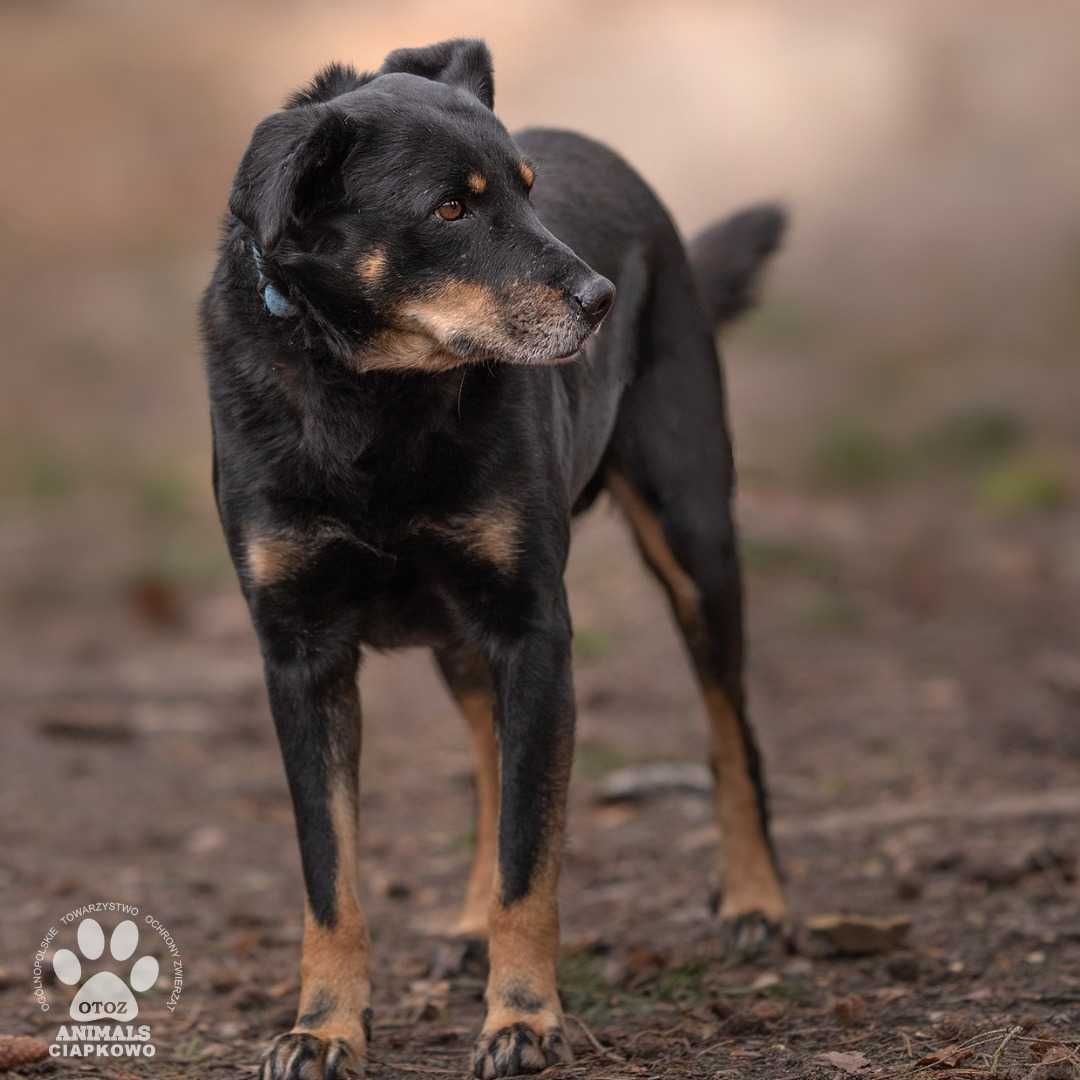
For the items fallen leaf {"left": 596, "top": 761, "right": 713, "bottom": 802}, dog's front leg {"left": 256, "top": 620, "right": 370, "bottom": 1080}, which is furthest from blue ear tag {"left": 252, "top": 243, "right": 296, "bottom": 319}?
fallen leaf {"left": 596, "top": 761, "right": 713, "bottom": 802}

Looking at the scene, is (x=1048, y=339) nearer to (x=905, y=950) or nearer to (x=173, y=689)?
(x=173, y=689)

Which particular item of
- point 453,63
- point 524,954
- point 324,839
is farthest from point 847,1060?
point 453,63

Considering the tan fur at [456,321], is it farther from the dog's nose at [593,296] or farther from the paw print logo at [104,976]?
the paw print logo at [104,976]

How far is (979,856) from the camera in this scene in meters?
4.97

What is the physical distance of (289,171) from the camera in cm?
335

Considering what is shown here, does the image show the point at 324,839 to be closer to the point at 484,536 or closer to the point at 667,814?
the point at 484,536

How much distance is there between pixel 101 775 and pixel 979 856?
3248 mm

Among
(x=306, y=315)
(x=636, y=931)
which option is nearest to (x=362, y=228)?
(x=306, y=315)

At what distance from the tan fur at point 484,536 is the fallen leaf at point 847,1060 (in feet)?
3.72

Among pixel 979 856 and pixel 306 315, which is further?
pixel 979 856

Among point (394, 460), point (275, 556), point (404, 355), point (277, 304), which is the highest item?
point (277, 304)

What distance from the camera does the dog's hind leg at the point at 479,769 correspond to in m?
4.53

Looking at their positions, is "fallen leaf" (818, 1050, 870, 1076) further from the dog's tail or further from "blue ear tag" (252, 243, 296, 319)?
the dog's tail

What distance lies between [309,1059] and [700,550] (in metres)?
1.87
